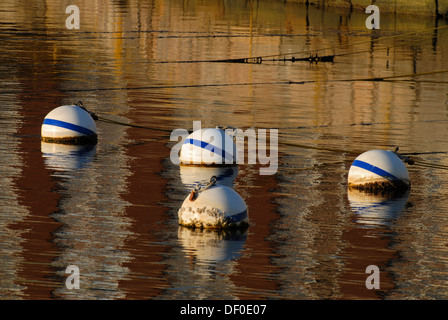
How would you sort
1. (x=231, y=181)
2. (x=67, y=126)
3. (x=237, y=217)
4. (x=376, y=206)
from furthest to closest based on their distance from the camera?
(x=67, y=126), (x=231, y=181), (x=376, y=206), (x=237, y=217)

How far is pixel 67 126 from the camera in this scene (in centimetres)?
2773

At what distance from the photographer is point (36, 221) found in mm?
19438

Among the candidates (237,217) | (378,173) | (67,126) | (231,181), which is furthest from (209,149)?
(237,217)

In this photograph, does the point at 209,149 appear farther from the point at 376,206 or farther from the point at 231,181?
the point at 376,206

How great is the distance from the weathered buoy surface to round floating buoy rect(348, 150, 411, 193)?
328 inches

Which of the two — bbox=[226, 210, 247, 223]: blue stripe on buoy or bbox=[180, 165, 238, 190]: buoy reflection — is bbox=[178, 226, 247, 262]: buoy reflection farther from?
bbox=[180, 165, 238, 190]: buoy reflection

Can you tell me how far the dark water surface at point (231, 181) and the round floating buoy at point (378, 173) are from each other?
1.69ft

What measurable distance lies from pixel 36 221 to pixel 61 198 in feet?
6.79

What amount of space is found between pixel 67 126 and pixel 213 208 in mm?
9917

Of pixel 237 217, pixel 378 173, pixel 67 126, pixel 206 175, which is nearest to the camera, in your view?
pixel 237 217

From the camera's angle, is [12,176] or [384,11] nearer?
[12,176]

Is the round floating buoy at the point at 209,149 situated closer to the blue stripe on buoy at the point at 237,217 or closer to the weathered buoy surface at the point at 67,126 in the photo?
the weathered buoy surface at the point at 67,126

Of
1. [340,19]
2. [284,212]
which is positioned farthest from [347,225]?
[340,19]
